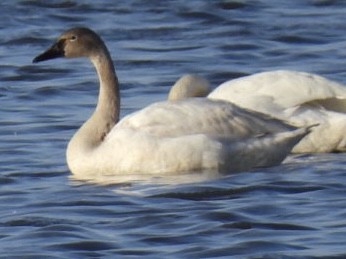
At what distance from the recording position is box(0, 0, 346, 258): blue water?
33.2 ft

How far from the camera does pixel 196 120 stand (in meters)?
12.2

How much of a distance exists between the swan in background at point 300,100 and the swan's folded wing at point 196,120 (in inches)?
22.2

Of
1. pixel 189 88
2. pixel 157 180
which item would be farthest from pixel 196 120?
pixel 189 88

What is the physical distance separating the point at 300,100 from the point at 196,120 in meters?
1.19

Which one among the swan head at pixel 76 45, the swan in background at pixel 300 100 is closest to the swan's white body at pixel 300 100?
the swan in background at pixel 300 100

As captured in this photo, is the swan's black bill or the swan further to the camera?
the swan's black bill

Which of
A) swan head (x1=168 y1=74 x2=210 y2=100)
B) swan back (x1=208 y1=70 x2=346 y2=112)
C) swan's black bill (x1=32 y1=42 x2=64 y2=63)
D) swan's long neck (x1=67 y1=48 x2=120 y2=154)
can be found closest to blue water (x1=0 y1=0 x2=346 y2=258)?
swan's long neck (x1=67 y1=48 x2=120 y2=154)

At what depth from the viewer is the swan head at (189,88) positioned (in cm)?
1389

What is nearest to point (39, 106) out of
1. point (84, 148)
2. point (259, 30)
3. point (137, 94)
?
point (137, 94)

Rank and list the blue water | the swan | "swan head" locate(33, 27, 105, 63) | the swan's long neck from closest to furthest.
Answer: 1. the blue water
2. the swan
3. the swan's long neck
4. "swan head" locate(33, 27, 105, 63)

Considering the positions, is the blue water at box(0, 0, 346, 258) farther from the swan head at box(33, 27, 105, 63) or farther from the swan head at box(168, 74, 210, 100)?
the swan head at box(168, 74, 210, 100)

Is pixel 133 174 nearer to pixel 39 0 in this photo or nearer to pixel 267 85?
pixel 267 85

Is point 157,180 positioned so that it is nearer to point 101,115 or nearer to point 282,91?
point 101,115

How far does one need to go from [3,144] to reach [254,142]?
2422mm
